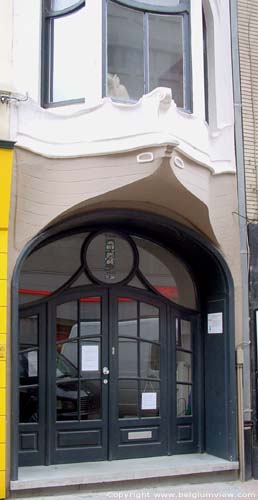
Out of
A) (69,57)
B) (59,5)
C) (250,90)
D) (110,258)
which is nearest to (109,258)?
(110,258)

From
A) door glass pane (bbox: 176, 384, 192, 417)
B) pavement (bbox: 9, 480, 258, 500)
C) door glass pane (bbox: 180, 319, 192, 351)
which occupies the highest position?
door glass pane (bbox: 180, 319, 192, 351)

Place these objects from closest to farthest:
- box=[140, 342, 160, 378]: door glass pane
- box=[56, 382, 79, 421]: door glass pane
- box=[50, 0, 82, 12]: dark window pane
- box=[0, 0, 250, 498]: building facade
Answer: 1. box=[0, 0, 250, 498]: building facade
2. box=[50, 0, 82, 12]: dark window pane
3. box=[56, 382, 79, 421]: door glass pane
4. box=[140, 342, 160, 378]: door glass pane

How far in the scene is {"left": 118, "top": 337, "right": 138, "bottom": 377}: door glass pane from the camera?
8859mm

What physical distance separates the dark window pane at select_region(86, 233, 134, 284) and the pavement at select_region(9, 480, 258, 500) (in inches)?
103

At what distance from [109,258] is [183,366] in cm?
182

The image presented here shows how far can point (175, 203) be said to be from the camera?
8.50 meters

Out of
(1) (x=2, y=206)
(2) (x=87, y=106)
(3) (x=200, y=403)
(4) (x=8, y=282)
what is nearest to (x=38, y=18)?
(2) (x=87, y=106)

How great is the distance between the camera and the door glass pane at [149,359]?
8.98m

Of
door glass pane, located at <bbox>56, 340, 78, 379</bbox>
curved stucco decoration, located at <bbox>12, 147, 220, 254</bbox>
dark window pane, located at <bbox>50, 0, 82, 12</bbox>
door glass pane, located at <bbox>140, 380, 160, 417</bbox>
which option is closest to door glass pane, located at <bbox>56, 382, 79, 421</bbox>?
door glass pane, located at <bbox>56, 340, 78, 379</bbox>

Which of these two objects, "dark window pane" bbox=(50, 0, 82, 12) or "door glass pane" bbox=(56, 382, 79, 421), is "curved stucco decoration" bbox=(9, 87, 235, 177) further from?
"door glass pane" bbox=(56, 382, 79, 421)

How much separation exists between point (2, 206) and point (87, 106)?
1.55 m

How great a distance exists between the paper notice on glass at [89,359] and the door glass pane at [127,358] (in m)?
0.33

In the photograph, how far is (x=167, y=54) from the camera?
8469mm

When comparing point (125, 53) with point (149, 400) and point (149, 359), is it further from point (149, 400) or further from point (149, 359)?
point (149, 400)
